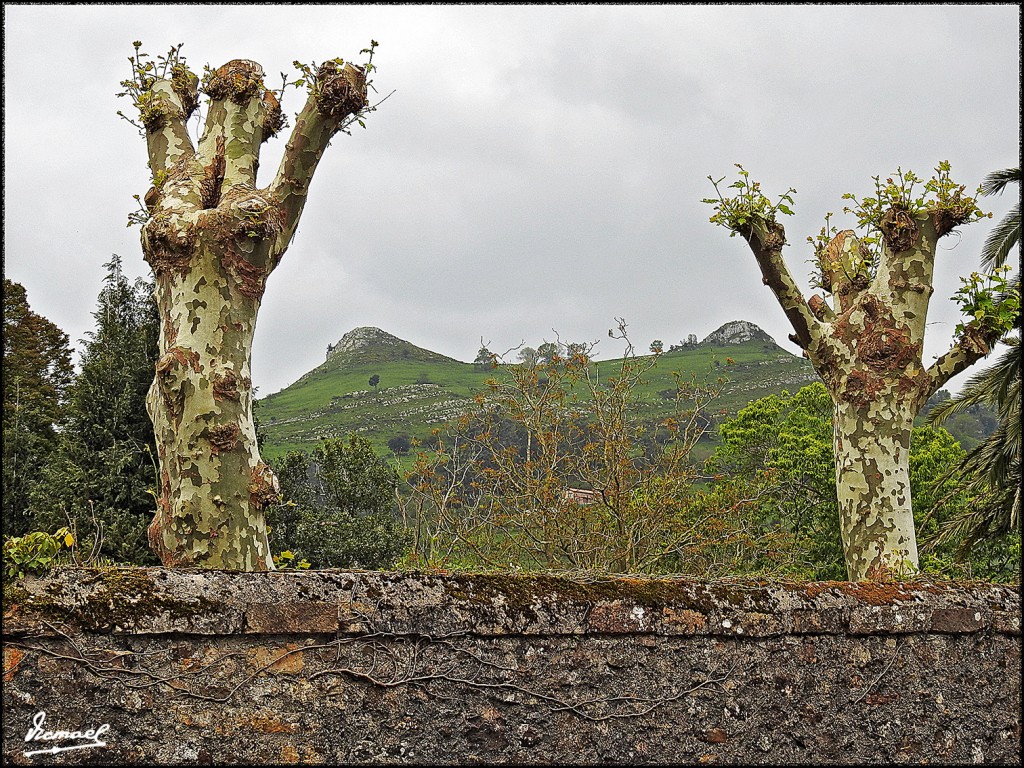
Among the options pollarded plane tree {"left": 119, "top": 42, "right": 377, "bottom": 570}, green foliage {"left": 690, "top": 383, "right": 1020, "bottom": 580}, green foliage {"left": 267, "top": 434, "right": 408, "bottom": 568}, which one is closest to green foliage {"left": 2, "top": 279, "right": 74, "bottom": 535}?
green foliage {"left": 267, "top": 434, "right": 408, "bottom": 568}

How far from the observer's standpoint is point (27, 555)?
357cm

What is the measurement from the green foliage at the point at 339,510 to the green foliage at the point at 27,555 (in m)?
15.5

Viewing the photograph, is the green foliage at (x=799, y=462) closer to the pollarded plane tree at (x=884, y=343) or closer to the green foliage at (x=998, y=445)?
the green foliage at (x=998, y=445)

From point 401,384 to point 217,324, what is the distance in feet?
200

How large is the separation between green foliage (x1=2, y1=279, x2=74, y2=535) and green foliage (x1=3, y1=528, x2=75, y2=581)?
1564cm

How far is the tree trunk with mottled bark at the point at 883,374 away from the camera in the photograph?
6.75m

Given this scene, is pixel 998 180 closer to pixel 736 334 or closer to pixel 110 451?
pixel 110 451

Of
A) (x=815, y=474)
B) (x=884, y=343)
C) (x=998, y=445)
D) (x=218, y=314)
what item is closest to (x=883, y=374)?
(x=884, y=343)

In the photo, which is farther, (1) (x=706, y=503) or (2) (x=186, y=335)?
(1) (x=706, y=503)

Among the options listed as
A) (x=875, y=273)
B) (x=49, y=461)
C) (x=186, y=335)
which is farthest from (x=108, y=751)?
(x=49, y=461)

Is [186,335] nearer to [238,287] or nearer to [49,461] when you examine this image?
[238,287]

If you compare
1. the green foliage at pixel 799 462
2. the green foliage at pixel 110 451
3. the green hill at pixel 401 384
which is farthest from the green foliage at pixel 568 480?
the green hill at pixel 401 384

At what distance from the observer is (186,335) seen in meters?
5.83

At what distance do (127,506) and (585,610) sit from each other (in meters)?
14.8
